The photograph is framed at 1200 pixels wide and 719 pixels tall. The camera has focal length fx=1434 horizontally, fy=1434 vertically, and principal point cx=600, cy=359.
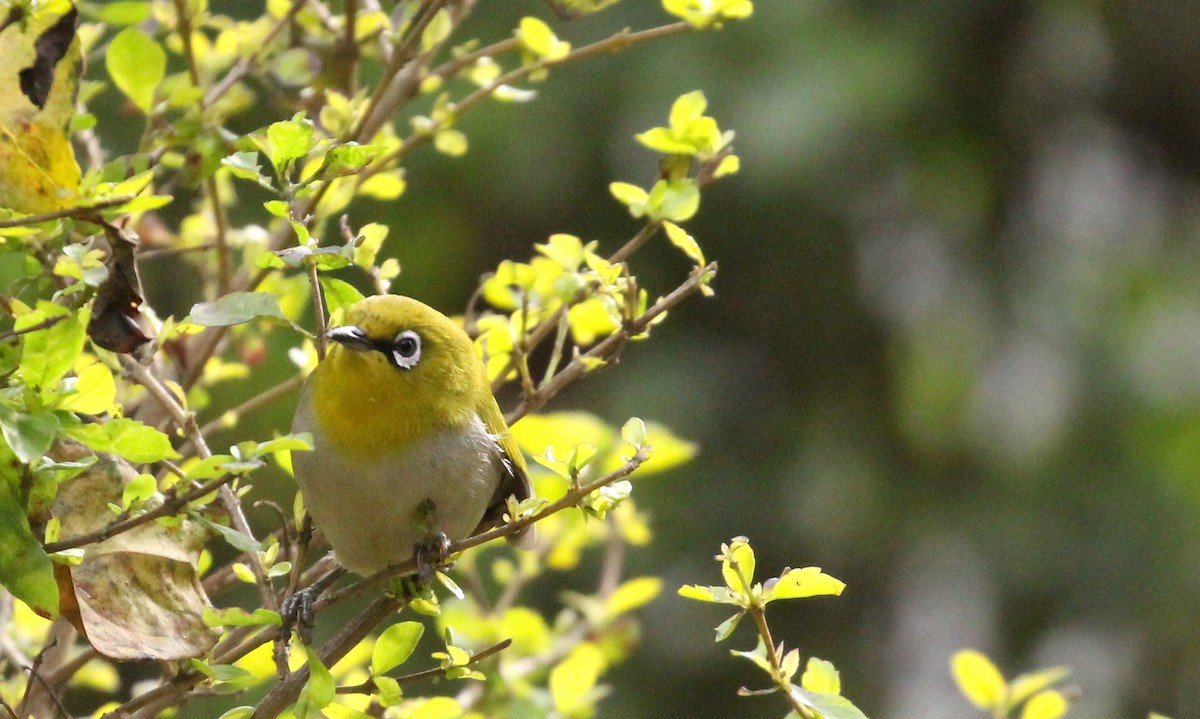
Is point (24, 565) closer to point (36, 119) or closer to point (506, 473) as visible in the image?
point (36, 119)

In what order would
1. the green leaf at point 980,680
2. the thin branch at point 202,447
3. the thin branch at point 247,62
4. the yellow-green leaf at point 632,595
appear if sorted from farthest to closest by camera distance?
the yellow-green leaf at point 632,595
the thin branch at point 247,62
the green leaf at point 980,680
the thin branch at point 202,447

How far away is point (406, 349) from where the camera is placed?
1962 mm

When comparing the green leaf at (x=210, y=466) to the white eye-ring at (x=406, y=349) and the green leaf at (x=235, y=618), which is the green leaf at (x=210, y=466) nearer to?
the green leaf at (x=235, y=618)

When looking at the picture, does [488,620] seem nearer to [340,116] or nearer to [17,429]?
[340,116]

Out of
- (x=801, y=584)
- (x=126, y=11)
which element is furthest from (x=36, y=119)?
(x=801, y=584)

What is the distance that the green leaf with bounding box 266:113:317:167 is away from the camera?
4.37ft

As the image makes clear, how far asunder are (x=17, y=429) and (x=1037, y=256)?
5.06 m

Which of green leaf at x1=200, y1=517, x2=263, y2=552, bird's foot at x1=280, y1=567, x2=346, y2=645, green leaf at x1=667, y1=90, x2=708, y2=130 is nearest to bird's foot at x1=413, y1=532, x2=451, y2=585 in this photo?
bird's foot at x1=280, y1=567, x2=346, y2=645

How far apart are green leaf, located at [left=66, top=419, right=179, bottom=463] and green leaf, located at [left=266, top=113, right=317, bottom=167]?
0.98 ft

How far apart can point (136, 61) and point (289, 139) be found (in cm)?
42

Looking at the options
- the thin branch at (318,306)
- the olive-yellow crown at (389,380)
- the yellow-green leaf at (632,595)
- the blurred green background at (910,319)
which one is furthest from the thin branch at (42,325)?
the blurred green background at (910,319)

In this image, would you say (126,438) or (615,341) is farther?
(615,341)

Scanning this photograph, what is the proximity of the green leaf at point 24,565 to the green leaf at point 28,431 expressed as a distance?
81 mm

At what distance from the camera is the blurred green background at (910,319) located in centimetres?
540
